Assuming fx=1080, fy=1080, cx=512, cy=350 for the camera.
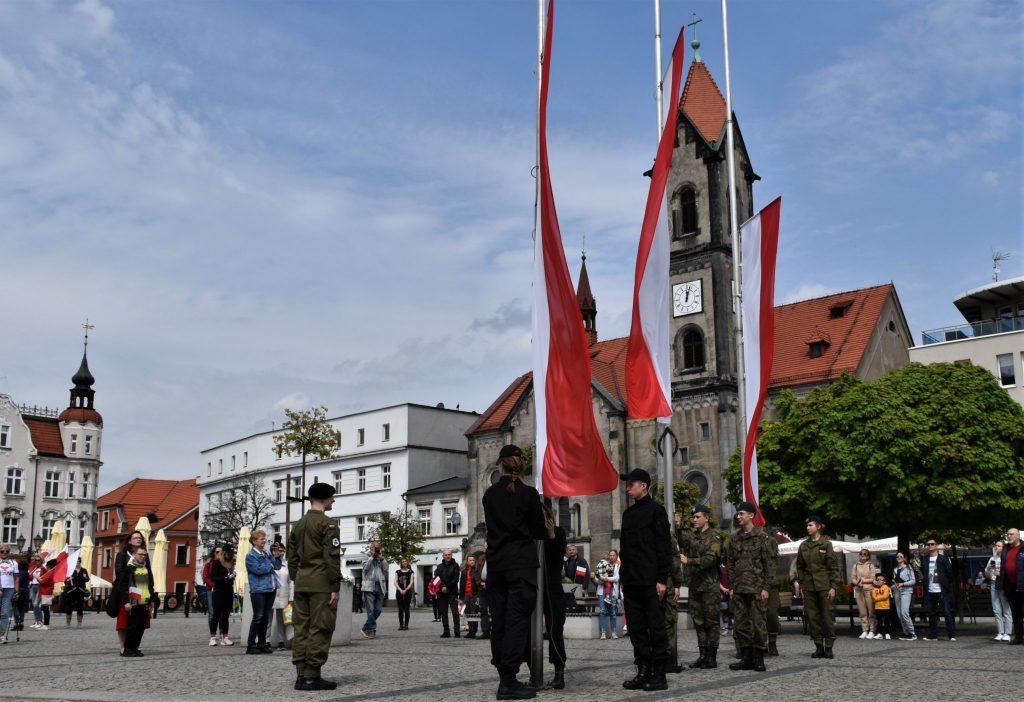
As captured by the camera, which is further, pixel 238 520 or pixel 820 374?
pixel 238 520

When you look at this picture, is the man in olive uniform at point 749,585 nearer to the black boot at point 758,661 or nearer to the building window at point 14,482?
the black boot at point 758,661

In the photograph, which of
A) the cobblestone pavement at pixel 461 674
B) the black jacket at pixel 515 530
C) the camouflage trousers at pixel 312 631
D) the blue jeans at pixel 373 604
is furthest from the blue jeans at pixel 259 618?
the black jacket at pixel 515 530

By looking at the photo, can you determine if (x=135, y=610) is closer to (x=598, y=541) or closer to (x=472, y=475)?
(x=598, y=541)

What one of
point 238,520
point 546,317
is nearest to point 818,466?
point 546,317

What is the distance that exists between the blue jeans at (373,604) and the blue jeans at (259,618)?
5.40m

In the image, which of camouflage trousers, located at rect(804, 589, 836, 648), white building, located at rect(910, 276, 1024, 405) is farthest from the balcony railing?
camouflage trousers, located at rect(804, 589, 836, 648)

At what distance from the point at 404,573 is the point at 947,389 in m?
14.7

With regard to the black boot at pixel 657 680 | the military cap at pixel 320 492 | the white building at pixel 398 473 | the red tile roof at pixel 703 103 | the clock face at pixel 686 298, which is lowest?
the black boot at pixel 657 680

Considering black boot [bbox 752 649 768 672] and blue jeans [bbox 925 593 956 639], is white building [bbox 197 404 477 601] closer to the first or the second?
blue jeans [bbox 925 593 956 639]

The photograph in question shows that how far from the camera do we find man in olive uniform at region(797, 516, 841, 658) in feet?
48.8

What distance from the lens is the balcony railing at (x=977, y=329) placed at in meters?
52.3

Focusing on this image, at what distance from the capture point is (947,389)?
91.9 ft

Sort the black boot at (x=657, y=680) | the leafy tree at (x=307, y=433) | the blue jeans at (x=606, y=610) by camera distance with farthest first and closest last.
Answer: the leafy tree at (x=307, y=433) < the blue jeans at (x=606, y=610) < the black boot at (x=657, y=680)

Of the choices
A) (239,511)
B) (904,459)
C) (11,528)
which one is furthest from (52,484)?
(904,459)
